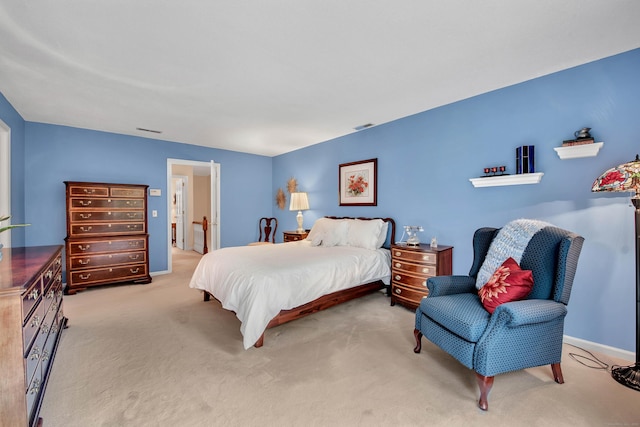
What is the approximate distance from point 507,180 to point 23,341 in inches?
147

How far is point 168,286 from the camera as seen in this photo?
423cm

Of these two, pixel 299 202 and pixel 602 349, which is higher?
pixel 299 202

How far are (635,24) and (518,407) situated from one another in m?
2.67

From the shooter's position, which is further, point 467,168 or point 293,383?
point 467,168

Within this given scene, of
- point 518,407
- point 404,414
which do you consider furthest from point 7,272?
point 518,407

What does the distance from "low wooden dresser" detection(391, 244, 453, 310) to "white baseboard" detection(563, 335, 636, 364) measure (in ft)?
3.84

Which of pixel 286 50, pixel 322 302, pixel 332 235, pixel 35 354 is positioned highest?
pixel 286 50

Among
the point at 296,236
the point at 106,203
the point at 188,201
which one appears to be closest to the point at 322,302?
the point at 296,236

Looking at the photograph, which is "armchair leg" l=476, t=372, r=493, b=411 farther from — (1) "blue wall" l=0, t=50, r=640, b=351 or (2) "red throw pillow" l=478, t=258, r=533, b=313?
(1) "blue wall" l=0, t=50, r=640, b=351

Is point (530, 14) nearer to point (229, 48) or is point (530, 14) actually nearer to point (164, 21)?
point (229, 48)

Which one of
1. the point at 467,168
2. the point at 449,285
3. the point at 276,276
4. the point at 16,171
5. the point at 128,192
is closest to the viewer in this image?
the point at 449,285

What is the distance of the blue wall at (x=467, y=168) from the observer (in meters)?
2.27

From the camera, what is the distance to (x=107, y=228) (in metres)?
4.11

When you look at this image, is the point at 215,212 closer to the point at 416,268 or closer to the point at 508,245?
the point at 416,268
